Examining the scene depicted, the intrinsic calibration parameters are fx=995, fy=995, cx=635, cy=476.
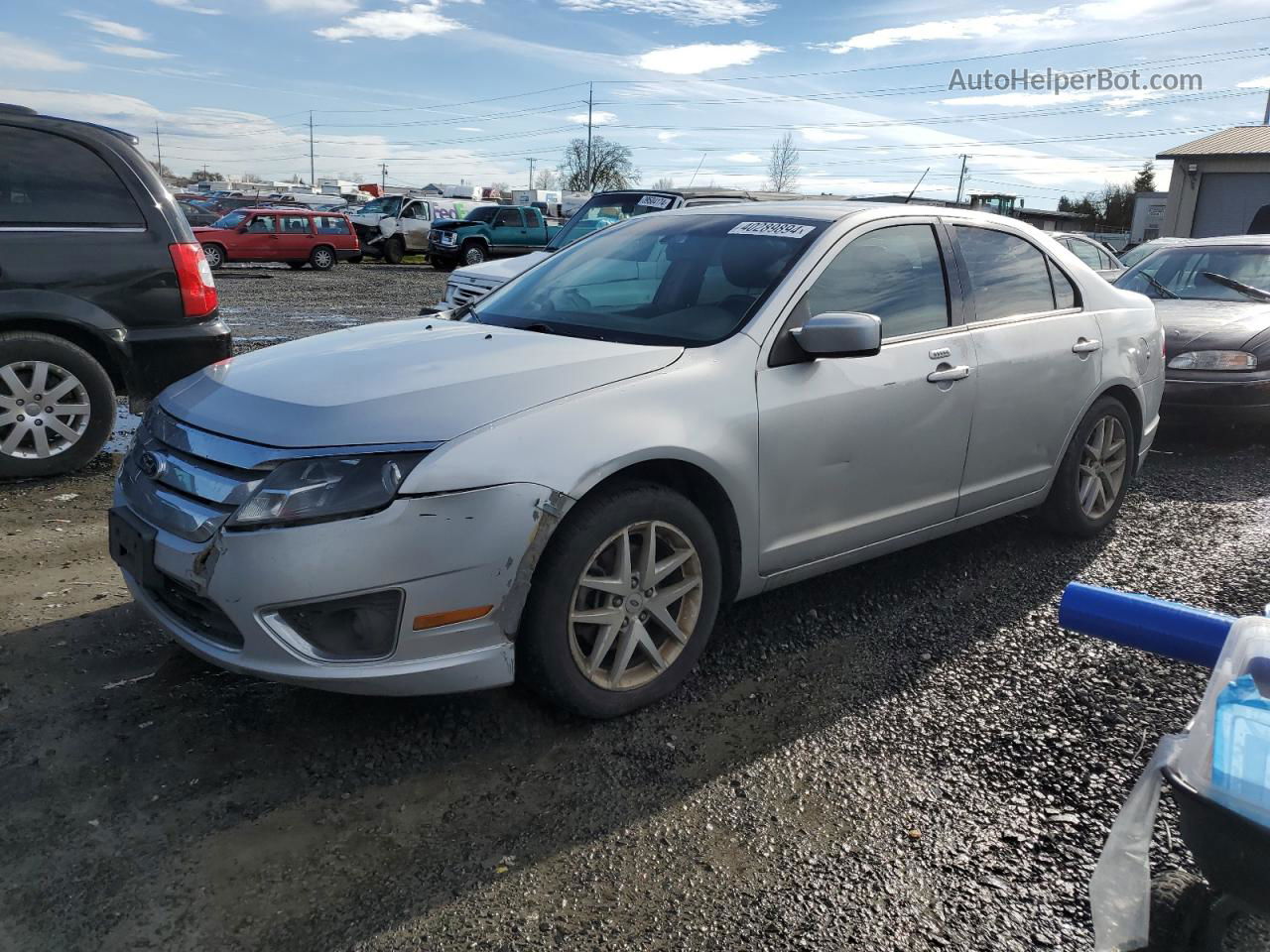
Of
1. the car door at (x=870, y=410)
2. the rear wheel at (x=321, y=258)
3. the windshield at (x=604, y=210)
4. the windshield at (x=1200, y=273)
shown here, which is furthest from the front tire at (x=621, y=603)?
the rear wheel at (x=321, y=258)

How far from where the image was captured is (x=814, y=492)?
3404 millimetres

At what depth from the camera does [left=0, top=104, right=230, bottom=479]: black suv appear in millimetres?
5141

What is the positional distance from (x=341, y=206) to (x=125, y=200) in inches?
1840

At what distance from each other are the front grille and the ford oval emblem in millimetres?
351

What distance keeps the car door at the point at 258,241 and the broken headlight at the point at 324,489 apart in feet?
82.9

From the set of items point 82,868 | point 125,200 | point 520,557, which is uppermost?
point 125,200

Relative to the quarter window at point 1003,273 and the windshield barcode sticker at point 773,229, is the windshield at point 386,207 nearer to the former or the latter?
the quarter window at point 1003,273

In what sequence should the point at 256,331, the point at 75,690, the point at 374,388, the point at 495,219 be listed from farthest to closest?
the point at 495,219 < the point at 256,331 < the point at 75,690 < the point at 374,388

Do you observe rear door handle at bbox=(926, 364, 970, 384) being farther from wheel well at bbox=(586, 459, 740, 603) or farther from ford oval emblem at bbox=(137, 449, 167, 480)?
ford oval emblem at bbox=(137, 449, 167, 480)

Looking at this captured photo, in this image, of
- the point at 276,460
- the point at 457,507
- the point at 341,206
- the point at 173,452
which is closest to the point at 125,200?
the point at 173,452

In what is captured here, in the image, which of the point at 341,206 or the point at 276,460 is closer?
the point at 276,460

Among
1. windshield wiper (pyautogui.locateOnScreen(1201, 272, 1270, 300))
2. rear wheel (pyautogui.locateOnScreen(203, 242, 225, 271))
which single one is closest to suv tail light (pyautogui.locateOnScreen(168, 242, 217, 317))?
windshield wiper (pyautogui.locateOnScreen(1201, 272, 1270, 300))

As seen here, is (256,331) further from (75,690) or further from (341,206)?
(341,206)

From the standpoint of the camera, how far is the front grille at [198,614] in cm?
269
